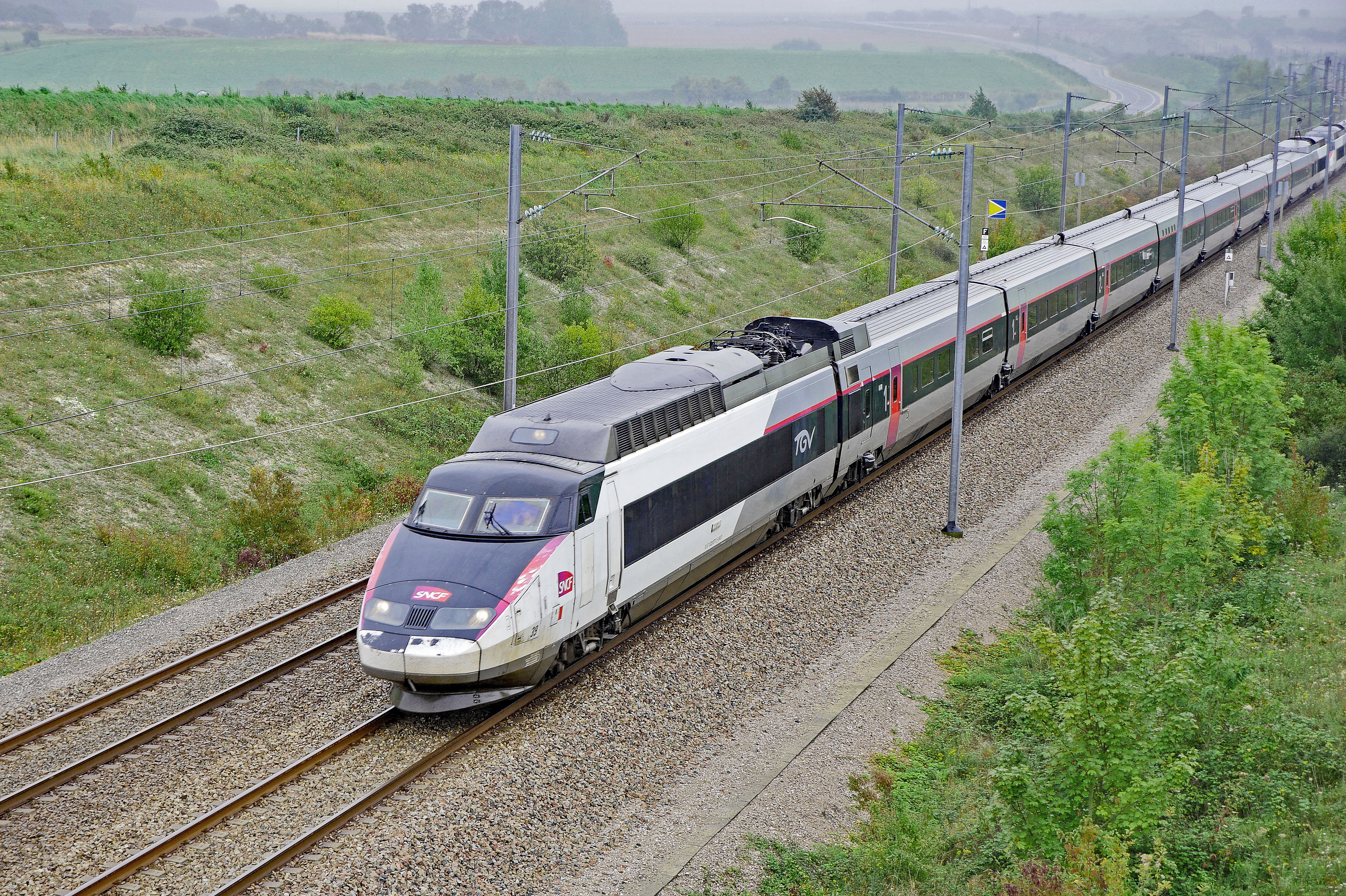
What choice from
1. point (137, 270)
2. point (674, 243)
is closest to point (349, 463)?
point (137, 270)

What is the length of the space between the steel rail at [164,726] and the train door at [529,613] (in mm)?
4329

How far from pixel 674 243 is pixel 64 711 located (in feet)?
132

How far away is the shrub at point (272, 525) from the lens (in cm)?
2294

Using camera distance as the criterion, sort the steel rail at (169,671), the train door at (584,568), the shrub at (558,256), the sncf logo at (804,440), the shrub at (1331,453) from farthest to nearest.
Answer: the shrub at (558,256), the shrub at (1331,453), the sncf logo at (804,440), the train door at (584,568), the steel rail at (169,671)

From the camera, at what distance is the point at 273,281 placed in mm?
35594

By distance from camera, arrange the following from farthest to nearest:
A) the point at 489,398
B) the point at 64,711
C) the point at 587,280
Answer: the point at 587,280 < the point at 489,398 < the point at 64,711

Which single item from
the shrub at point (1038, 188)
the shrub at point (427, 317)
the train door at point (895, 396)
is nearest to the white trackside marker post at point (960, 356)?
the train door at point (895, 396)

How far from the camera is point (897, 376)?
25.3m

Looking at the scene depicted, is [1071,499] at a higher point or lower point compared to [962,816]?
higher

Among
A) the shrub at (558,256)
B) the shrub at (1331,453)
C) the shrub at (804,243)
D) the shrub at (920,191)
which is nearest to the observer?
the shrub at (1331,453)

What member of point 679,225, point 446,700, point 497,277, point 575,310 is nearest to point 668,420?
point 446,700

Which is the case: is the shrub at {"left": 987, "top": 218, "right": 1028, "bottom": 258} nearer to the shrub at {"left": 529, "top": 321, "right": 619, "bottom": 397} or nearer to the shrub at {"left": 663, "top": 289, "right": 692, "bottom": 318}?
the shrub at {"left": 663, "top": 289, "right": 692, "bottom": 318}

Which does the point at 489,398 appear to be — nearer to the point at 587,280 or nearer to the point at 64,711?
the point at 587,280

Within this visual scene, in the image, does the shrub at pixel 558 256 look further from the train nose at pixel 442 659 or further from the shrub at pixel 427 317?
the train nose at pixel 442 659
